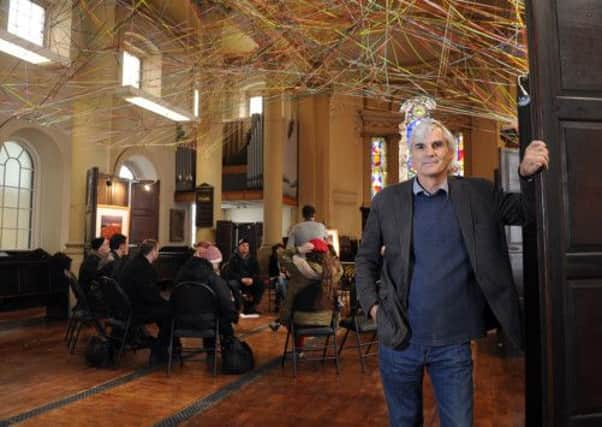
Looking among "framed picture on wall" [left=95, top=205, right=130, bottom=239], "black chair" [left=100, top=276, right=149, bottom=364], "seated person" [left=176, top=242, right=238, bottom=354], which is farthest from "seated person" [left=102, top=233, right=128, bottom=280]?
"framed picture on wall" [left=95, top=205, right=130, bottom=239]

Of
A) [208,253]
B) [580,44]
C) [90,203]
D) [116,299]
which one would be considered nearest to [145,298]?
[116,299]

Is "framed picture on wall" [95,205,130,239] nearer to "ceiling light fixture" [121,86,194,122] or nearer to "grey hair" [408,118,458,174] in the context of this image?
"ceiling light fixture" [121,86,194,122]

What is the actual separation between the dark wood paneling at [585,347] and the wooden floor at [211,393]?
166 centimetres

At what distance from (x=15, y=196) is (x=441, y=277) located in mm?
10084

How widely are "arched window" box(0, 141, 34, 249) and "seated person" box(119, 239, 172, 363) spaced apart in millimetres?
6267

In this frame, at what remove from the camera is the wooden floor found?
3152 millimetres

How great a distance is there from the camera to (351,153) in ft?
55.5

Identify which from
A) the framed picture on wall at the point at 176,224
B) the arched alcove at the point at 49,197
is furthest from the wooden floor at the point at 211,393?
the framed picture on wall at the point at 176,224

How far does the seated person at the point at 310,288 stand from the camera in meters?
4.23

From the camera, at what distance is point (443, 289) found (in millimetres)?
1589

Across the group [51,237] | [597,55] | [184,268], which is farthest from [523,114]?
[51,237]

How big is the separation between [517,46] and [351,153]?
14.8 m

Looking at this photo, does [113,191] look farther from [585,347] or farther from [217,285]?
[585,347]

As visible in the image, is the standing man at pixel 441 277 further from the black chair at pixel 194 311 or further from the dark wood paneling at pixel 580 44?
the black chair at pixel 194 311
